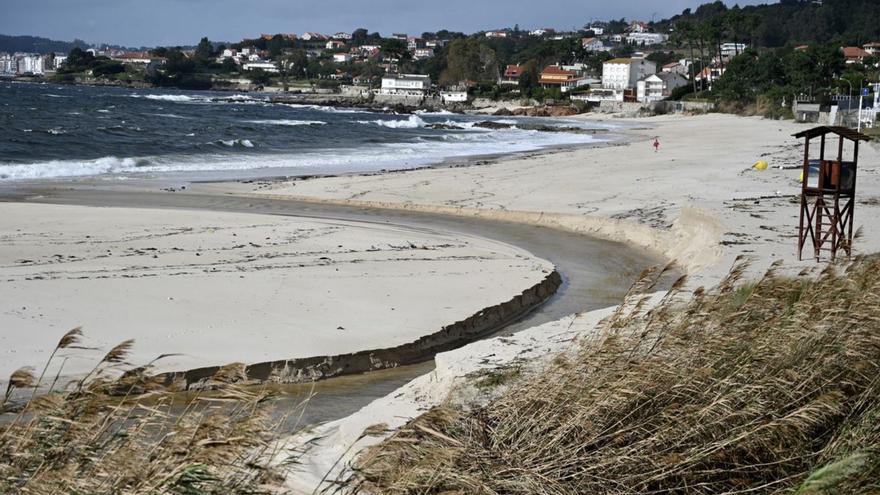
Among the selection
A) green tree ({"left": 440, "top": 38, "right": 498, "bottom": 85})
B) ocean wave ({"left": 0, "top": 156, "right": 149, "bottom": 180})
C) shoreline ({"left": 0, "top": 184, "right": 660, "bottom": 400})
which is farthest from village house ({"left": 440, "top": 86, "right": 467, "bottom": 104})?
shoreline ({"left": 0, "top": 184, "right": 660, "bottom": 400})

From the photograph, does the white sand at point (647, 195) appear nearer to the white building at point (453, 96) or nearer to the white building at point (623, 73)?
the white building at point (453, 96)

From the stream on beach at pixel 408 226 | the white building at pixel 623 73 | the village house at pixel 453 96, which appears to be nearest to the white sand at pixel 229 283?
the stream on beach at pixel 408 226

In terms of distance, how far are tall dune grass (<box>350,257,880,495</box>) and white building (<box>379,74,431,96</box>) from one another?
439 ft

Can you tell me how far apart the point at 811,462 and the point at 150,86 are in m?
181

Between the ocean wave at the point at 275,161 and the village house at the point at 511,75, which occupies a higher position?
the village house at the point at 511,75


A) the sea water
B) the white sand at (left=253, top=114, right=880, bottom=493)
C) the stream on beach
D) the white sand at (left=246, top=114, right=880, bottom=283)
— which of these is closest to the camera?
the white sand at (left=253, top=114, right=880, bottom=493)

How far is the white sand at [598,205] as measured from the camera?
8.39 metres

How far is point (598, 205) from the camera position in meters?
24.2

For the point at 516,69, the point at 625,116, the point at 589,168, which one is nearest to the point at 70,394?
the point at 589,168

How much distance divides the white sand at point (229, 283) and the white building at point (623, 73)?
124 metres

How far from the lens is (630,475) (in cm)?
513

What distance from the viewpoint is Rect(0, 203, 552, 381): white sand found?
10477 mm

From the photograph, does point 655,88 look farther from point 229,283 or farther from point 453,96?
point 229,283

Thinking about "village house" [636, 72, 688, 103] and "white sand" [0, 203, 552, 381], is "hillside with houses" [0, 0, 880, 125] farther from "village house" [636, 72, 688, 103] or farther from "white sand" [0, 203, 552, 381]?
"white sand" [0, 203, 552, 381]
